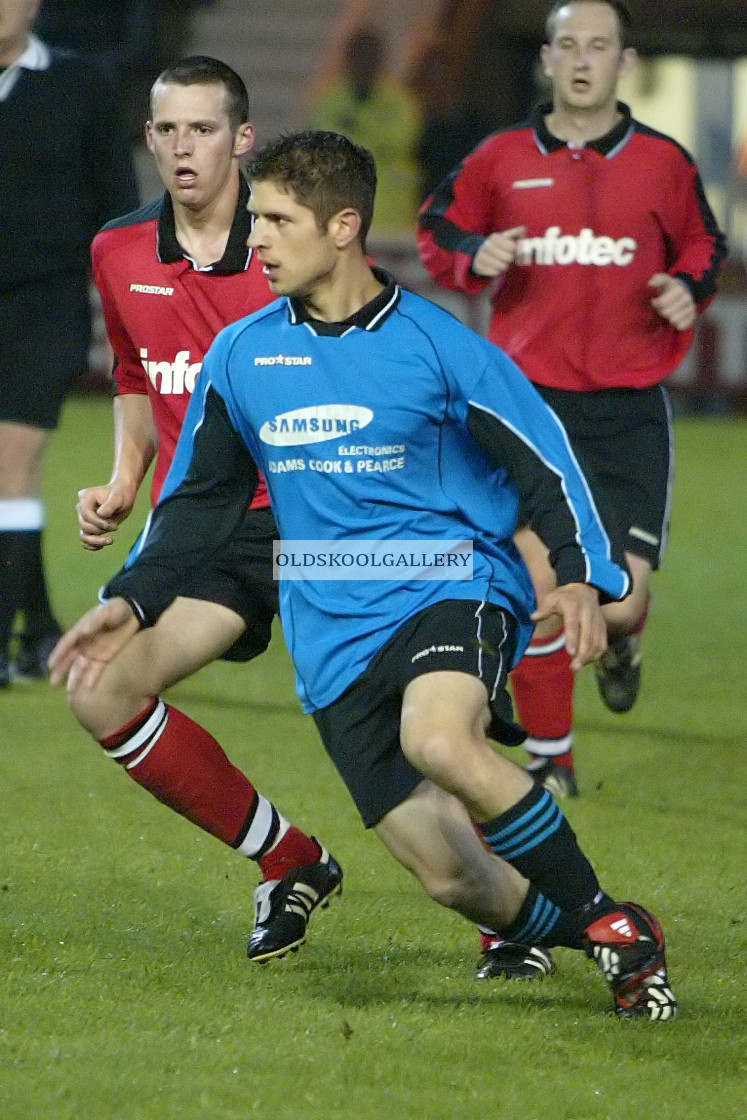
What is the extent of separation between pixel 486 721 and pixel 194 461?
77 cm

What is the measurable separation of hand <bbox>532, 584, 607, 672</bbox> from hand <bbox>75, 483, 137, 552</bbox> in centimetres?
100

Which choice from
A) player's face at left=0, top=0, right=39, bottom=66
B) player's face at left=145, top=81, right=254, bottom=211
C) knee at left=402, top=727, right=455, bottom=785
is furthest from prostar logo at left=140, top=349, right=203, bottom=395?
player's face at left=0, top=0, right=39, bottom=66

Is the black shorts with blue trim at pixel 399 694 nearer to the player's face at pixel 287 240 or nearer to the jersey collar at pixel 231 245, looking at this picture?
the player's face at pixel 287 240

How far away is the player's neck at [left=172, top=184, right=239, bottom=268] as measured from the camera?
4.29m

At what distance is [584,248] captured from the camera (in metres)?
5.56

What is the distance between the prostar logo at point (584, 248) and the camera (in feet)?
18.2

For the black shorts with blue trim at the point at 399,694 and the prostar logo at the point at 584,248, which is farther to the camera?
the prostar logo at the point at 584,248

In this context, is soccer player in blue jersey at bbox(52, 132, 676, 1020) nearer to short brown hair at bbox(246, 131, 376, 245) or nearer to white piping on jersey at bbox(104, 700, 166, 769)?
short brown hair at bbox(246, 131, 376, 245)

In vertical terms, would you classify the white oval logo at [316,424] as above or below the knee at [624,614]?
above

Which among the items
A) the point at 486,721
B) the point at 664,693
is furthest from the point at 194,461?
the point at 664,693

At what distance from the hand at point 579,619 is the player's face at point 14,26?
143 inches

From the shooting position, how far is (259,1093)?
119 inches

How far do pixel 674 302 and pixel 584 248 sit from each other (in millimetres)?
368

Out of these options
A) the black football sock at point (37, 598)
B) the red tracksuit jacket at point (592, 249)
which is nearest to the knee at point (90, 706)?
the red tracksuit jacket at point (592, 249)
